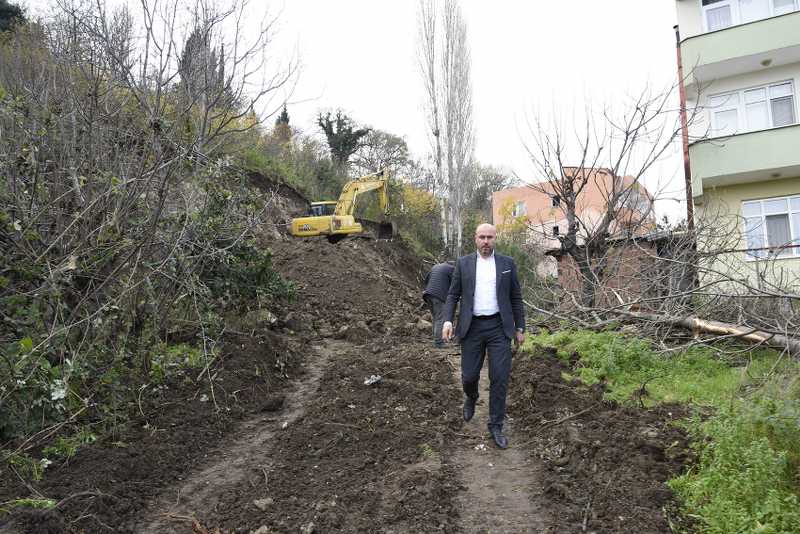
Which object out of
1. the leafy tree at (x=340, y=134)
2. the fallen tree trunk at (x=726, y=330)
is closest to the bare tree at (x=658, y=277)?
the fallen tree trunk at (x=726, y=330)

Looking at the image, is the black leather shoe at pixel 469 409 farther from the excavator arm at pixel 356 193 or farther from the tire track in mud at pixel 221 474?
the excavator arm at pixel 356 193

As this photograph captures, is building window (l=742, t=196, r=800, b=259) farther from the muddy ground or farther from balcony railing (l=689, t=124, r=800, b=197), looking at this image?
the muddy ground

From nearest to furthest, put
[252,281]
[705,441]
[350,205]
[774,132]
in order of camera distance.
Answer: [705,441]
[252,281]
[774,132]
[350,205]

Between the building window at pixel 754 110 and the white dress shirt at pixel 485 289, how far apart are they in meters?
12.5

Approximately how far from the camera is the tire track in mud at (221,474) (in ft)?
13.4

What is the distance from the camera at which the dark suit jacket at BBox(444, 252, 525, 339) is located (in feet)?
17.0

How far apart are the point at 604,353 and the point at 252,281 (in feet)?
19.1

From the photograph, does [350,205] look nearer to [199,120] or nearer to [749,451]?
[199,120]

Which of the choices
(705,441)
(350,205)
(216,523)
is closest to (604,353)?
(705,441)

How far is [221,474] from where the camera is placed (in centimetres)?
498

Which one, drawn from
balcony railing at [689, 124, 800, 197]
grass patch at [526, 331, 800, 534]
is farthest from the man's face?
balcony railing at [689, 124, 800, 197]

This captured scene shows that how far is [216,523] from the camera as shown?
396 cm

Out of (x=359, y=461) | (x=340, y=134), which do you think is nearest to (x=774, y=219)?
(x=359, y=461)

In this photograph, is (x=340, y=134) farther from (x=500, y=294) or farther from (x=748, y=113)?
(x=500, y=294)
